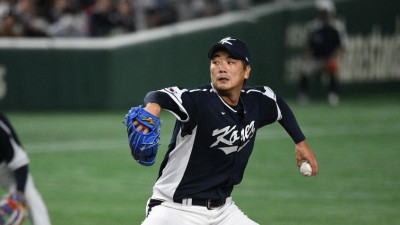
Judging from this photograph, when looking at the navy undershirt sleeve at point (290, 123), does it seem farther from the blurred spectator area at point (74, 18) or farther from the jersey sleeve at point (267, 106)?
the blurred spectator area at point (74, 18)

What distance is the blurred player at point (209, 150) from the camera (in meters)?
5.93

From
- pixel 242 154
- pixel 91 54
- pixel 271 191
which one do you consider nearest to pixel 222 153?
pixel 242 154

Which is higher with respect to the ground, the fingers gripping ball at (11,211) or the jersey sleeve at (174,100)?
the jersey sleeve at (174,100)

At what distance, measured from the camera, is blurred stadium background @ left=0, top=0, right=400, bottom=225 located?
10133 millimetres

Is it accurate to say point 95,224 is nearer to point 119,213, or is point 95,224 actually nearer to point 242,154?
point 119,213

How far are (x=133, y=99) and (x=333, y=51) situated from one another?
5018mm

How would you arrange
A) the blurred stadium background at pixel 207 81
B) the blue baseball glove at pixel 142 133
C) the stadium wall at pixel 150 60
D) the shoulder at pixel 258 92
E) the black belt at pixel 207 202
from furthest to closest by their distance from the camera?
the stadium wall at pixel 150 60 → the blurred stadium background at pixel 207 81 → the shoulder at pixel 258 92 → the black belt at pixel 207 202 → the blue baseball glove at pixel 142 133

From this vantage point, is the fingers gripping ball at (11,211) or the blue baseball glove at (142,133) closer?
the blue baseball glove at (142,133)

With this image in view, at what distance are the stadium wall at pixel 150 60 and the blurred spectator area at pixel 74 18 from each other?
0.21m

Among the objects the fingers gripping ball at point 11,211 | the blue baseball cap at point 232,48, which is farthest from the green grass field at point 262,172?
the blue baseball cap at point 232,48

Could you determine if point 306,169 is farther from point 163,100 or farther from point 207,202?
point 163,100

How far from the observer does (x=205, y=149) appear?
6027mm

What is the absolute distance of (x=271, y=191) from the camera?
10.8 meters

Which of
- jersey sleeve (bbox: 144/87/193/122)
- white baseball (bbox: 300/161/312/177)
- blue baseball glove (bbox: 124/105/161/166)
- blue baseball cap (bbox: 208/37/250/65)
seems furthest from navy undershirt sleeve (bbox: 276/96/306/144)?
blue baseball glove (bbox: 124/105/161/166)
